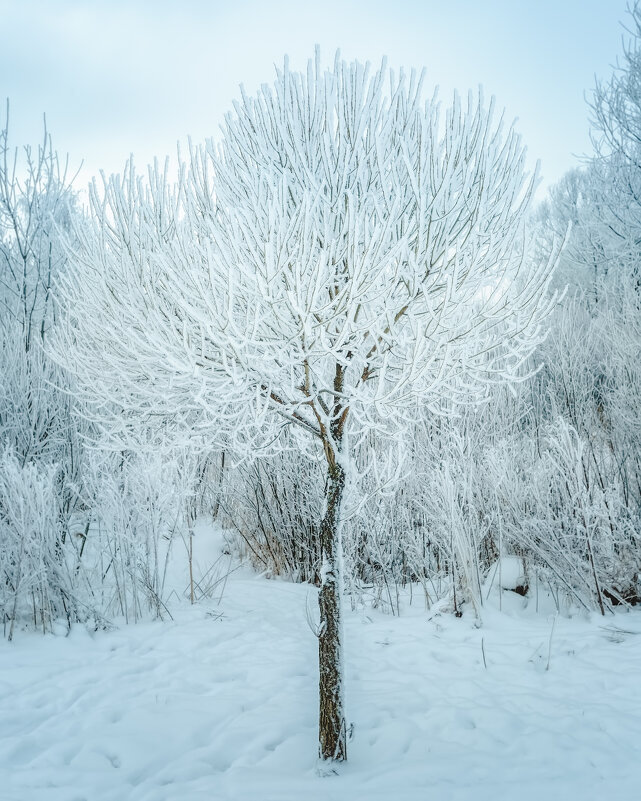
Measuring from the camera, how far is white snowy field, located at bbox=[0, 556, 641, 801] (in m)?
2.60

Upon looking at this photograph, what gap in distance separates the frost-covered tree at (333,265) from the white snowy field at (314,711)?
0.51 metres

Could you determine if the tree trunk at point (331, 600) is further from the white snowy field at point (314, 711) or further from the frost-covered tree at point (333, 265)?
the white snowy field at point (314, 711)

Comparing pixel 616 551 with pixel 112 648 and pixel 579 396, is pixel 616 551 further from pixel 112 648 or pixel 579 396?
pixel 112 648

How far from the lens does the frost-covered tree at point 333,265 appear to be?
2.41m

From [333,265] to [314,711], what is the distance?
10.4 ft

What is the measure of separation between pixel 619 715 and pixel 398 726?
54.5 inches

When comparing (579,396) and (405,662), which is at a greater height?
(579,396)

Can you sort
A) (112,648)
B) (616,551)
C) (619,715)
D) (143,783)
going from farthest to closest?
(616,551) < (112,648) < (619,715) < (143,783)

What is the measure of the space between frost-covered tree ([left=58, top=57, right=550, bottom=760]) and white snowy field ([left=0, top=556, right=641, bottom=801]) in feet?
1.66

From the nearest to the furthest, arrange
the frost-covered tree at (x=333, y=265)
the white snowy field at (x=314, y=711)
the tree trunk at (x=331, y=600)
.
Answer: the frost-covered tree at (x=333, y=265), the white snowy field at (x=314, y=711), the tree trunk at (x=331, y=600)

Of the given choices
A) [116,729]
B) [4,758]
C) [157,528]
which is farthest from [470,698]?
[157,528]

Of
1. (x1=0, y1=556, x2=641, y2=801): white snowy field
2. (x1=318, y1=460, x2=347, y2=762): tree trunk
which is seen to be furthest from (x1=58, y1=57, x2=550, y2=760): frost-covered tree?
(x1=0, y1=556, x2=641, y2=801): white snowy field

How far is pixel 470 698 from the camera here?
3520mm

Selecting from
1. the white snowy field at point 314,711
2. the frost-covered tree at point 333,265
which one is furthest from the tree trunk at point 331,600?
the white snowy field at point 314,711
